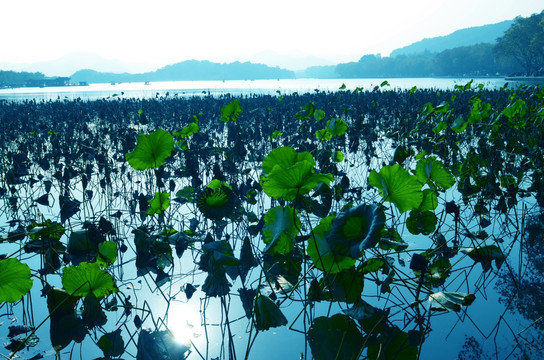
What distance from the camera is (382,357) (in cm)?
137

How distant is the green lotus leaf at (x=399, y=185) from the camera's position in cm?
121

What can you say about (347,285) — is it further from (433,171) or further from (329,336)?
(433,171)

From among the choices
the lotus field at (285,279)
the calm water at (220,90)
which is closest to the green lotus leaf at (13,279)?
the lotus field at (285,279)

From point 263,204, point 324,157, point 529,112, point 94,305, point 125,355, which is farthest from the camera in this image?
point 529,112

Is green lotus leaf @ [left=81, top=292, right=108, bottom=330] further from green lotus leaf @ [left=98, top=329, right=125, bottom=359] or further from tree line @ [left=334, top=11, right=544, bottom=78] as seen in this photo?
tree line @ [left=334, top=11, right=544, bottom=78]

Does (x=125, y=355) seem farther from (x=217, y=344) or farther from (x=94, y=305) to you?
(x=94, y=305)

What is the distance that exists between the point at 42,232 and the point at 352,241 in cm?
116

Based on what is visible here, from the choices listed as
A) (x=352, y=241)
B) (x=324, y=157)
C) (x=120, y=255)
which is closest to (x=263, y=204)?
(x=324, y=157)

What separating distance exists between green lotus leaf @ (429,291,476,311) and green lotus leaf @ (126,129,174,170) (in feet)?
3.61

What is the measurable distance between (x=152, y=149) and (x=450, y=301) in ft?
4.07

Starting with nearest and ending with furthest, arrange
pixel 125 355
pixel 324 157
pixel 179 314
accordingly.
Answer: pixel 125 355 < pixel 179 314 < pixel 324 157

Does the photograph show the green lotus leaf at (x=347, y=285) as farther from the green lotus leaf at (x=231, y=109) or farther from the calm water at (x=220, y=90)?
the calm water at (x=220, y=90)

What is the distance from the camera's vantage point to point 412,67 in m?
90.9

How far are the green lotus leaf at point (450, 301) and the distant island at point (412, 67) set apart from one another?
5054 cm
